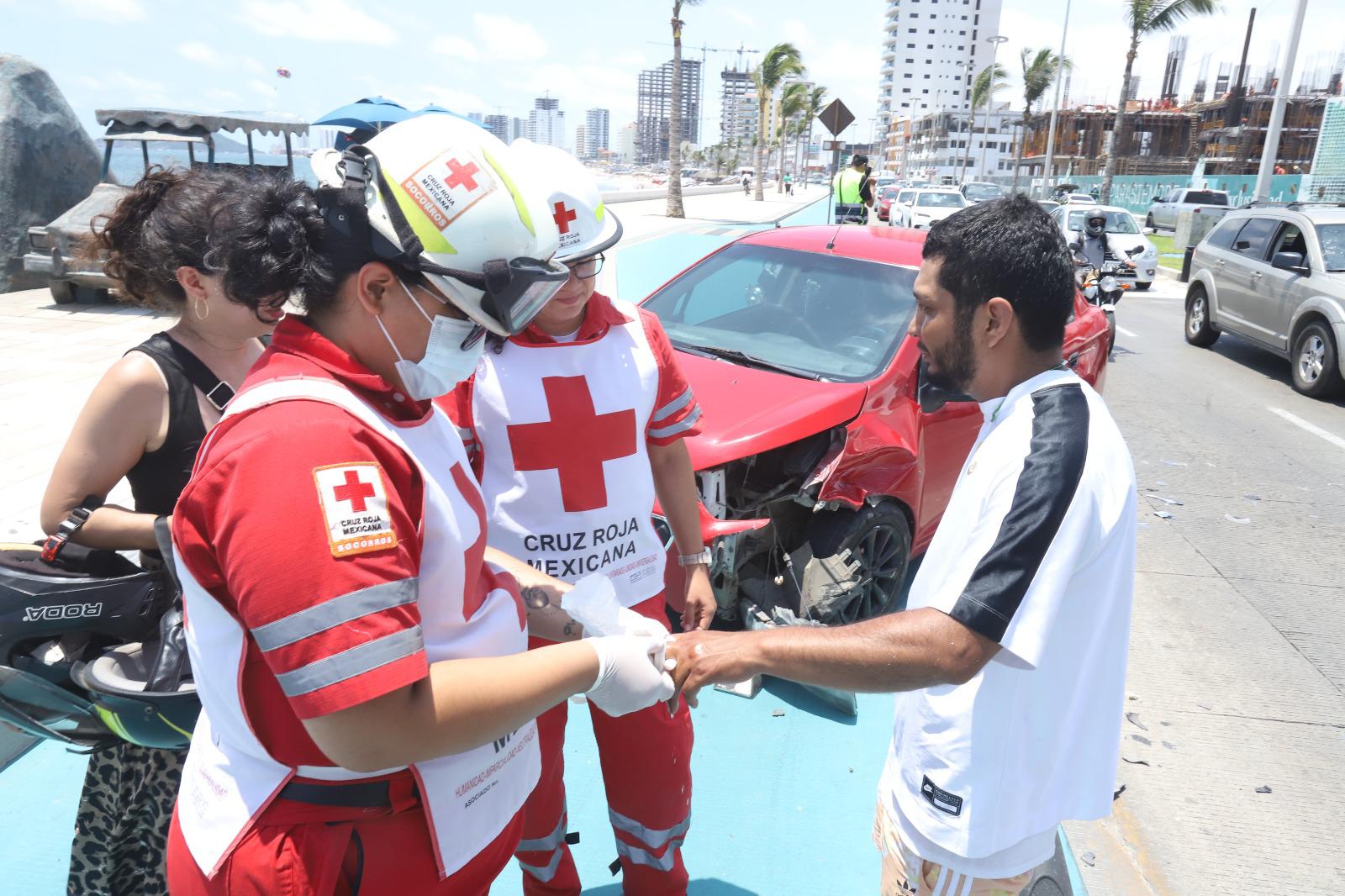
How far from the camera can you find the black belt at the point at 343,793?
1284 mm

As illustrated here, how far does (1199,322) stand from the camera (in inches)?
482

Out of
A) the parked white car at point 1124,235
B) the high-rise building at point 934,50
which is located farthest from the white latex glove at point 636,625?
the high-rise building at point 934,50

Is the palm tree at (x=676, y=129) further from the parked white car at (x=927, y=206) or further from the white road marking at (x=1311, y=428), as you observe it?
the white road marking at (x=1311, y=428)

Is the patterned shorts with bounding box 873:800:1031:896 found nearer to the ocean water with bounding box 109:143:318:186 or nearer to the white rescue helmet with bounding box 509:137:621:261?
the white rescue helmet with bounding box 509:137:621:261

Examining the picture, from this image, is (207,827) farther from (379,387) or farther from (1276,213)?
(1276,213)

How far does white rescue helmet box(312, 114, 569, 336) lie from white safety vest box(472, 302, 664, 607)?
954 millimetres

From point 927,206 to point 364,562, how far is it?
2461 centimetres

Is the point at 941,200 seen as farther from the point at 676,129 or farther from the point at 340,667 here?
the point at 340,667

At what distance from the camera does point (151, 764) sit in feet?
6.98

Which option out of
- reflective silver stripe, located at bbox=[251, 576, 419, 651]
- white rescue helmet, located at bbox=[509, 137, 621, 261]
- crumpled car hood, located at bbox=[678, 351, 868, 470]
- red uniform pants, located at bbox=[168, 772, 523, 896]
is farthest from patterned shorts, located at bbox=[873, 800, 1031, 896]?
crumpled car hood, located at bbox=[678, 351, 868, 470]

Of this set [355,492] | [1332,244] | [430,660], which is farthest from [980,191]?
[355,492]

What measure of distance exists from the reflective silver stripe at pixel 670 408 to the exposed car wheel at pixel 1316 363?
31.0 feet

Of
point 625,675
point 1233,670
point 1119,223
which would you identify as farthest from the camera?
point 1119,223

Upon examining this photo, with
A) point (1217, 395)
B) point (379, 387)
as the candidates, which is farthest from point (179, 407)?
point (1217, 395)
